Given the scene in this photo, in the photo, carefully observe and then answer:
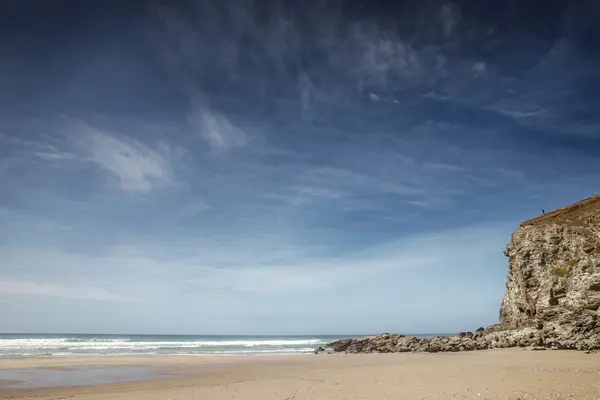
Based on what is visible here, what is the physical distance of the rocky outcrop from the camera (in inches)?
1128

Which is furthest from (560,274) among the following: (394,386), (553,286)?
(394,386)

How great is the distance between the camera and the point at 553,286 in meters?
32.0

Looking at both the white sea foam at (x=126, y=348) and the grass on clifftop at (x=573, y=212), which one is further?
the white sea foam at (x=126, y=348)

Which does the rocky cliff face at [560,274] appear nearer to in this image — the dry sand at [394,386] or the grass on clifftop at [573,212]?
the grass on clifftop at [573,212]

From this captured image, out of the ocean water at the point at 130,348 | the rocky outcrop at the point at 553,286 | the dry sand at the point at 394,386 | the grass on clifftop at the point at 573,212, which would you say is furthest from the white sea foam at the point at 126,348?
the grass on clifftop at the point at 573,212

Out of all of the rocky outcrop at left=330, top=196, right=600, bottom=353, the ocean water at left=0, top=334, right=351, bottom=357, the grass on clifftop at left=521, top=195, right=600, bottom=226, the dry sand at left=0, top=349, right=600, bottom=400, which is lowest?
the ocean water at left=0, top=334, right=351, bottom=357

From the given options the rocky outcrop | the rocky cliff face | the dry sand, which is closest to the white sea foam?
the rocky outcrop

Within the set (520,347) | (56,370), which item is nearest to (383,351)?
(520,347)

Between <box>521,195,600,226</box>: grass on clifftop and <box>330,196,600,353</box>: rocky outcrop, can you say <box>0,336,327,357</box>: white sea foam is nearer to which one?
<box>330,196,600,353</box>: rocky outcrop

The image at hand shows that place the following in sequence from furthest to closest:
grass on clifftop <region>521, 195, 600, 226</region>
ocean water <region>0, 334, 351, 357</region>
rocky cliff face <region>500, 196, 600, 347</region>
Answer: ocean water <region>0, 334, 351, 357</region>, grass on clifftop <region>521, 195, 600, 226</region>, rocky cliff face <region>500, 196, 600, 347</region>

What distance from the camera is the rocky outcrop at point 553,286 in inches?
1128

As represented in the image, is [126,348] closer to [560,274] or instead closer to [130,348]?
[130,348]

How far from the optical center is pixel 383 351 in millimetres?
45875

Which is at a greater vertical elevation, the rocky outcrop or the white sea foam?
the rocky outcrop
